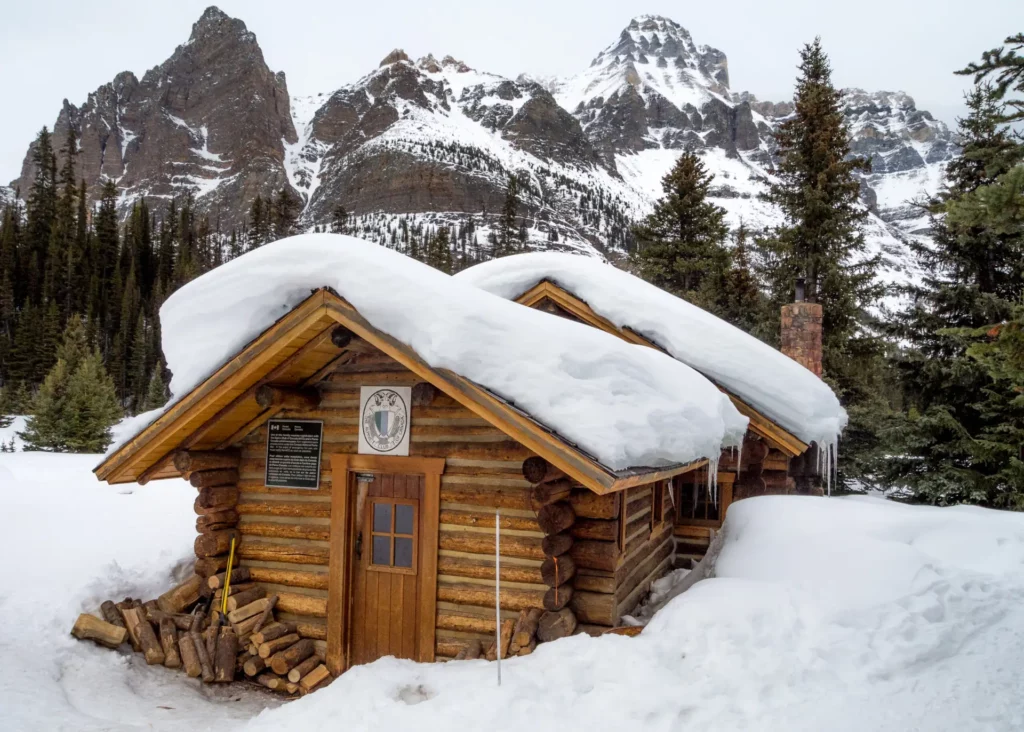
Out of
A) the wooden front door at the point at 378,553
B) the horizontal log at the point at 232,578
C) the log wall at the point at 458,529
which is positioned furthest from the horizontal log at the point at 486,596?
the horizontal log at the point at 232,578

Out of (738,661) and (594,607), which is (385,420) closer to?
(594,607)

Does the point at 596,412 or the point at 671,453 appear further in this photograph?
the point at 671,453

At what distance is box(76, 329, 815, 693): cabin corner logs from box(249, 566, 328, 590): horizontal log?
0.02 metres

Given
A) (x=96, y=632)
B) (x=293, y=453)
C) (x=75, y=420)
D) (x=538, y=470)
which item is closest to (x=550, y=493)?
(x=538, y=470)

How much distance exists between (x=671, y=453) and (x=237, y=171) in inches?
7376

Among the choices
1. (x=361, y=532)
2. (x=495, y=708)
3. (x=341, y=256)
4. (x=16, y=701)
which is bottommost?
(x=16, y=701)

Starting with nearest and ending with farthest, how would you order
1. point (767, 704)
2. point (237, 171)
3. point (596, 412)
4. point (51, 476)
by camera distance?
point (767, 704) → point (596, 412) → point (51, 476) → point (237, 171)

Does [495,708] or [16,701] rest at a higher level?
[495,708]

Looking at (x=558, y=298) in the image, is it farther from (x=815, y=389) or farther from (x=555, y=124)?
(x=555, y=124)

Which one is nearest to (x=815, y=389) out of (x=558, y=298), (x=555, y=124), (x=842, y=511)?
(x=842, y=511)

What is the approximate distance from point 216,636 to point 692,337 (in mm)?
6979

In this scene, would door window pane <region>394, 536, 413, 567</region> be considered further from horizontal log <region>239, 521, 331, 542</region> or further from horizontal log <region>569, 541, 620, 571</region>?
horizontal log <region>569, 541, 620, 571</region>

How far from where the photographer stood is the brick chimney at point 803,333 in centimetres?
1279

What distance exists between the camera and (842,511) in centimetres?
723
